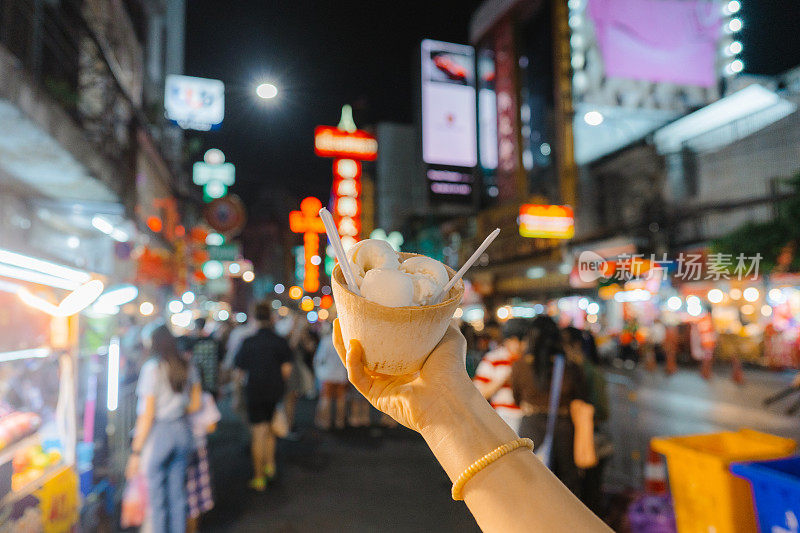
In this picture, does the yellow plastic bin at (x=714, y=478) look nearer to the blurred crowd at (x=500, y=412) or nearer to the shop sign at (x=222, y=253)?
the blurred crowd at (x=500, y=412)

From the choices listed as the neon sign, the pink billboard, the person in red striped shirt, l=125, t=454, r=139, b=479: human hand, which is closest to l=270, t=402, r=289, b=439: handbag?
l=125, t=454, r=139, b=479: human hand

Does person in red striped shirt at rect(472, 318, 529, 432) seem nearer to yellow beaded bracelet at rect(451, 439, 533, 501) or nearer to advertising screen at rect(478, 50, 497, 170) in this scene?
yellow beaded bracelet at rect(451, 439, 533, 501)

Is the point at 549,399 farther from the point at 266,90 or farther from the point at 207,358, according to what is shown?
the point at 266,90

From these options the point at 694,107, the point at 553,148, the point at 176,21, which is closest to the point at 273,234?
the point at 176,21

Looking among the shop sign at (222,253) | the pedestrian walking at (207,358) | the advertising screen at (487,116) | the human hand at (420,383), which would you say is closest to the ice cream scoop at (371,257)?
the human hand at (420,383)

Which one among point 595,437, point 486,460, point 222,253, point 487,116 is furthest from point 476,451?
point 487,116
